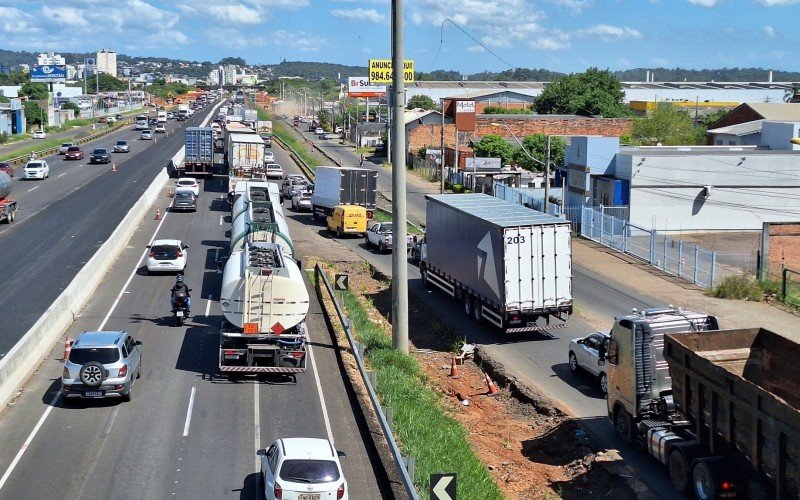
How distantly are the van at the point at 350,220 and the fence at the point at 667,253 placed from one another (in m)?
12.4

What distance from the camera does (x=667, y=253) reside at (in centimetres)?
4522

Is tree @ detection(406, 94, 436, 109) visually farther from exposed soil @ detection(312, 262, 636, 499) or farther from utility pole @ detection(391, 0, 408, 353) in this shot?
utility pole @ detection(391, 0, 408, 353)

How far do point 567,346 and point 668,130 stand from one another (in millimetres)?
75798

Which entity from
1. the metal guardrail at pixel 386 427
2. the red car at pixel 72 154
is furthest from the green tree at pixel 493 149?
the metal guardrail at pixel 386 427

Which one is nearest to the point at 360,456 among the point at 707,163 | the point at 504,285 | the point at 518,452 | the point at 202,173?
the point at 518,452

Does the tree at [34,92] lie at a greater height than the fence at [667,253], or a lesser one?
greater

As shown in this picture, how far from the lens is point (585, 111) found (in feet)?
396

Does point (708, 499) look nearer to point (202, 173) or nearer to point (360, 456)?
point (360, 456)

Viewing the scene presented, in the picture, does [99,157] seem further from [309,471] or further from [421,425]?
[309,471]

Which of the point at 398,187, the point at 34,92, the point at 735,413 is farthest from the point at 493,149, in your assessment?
the point at 34,92

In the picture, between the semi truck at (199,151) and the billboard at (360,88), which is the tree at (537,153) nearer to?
the semi truck at (199,151)

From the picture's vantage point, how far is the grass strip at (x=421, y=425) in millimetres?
17141

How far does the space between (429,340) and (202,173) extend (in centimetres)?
4789

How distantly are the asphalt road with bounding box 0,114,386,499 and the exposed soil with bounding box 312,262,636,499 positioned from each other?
9.00 feet
